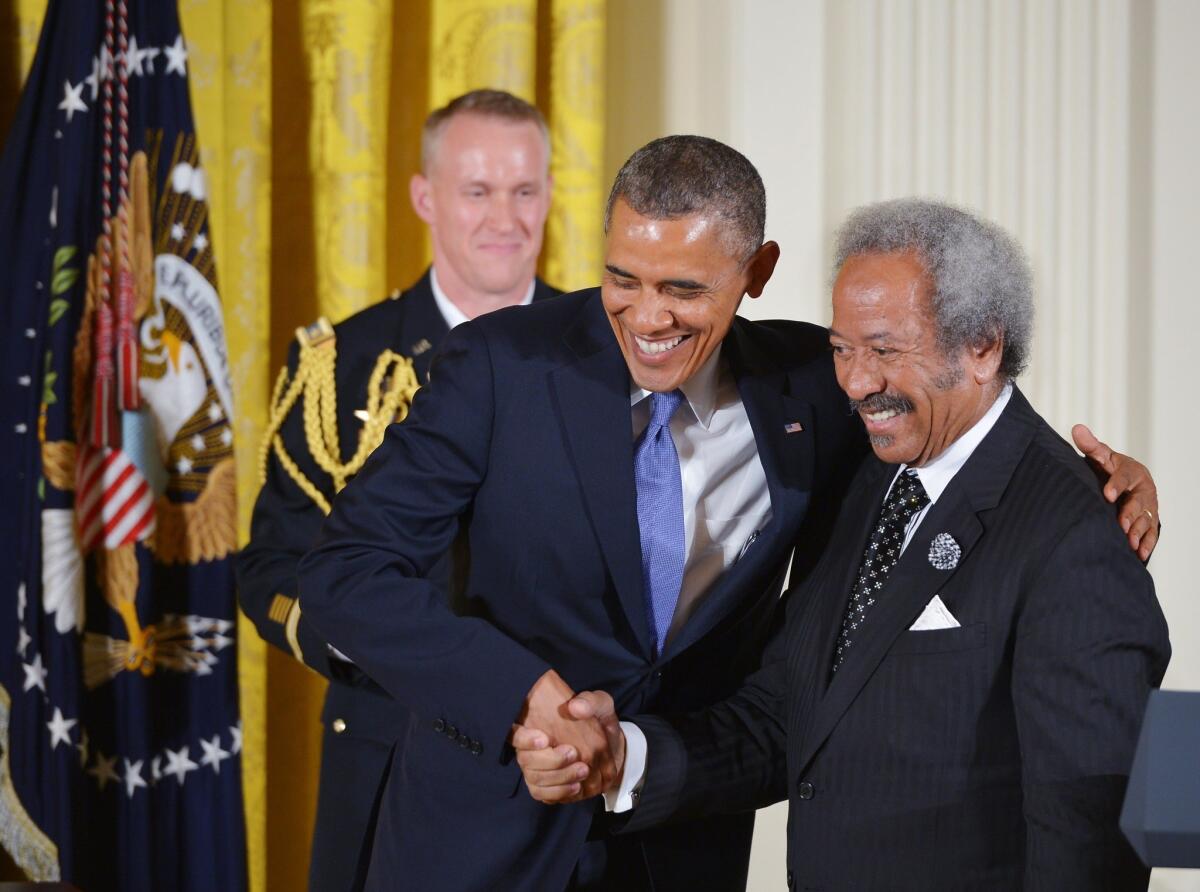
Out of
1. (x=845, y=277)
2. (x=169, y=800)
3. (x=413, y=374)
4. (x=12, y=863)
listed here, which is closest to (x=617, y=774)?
(x=845, y=277)

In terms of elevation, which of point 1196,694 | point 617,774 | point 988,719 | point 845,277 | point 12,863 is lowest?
point 12,863

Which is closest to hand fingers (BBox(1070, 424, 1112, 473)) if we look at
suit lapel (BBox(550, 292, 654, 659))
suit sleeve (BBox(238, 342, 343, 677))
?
suit lapel (BBox(550, 292, 654, 659))

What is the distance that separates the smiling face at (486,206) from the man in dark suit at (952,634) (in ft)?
3.99

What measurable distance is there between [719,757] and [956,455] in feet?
1.63

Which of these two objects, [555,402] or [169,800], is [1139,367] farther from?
[169,800]

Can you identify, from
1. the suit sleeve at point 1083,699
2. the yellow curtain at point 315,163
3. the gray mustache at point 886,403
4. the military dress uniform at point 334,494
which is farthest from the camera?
the yellow curtain at point 315,163

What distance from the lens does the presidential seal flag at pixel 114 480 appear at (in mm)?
2785

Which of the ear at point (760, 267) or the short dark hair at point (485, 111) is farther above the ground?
the short dark hair at point (485, 111)

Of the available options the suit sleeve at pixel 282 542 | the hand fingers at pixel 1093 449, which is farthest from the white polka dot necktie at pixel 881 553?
the suit sleeve at pixel 282 542

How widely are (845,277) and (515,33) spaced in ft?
6.18

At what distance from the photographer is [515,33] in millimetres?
3344

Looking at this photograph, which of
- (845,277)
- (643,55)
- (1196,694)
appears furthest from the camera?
(643,55)

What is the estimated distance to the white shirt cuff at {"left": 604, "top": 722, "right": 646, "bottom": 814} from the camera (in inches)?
70.5

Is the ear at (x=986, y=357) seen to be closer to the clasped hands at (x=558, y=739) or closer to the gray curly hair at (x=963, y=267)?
the gray curly hair at (x=963, y=267)
